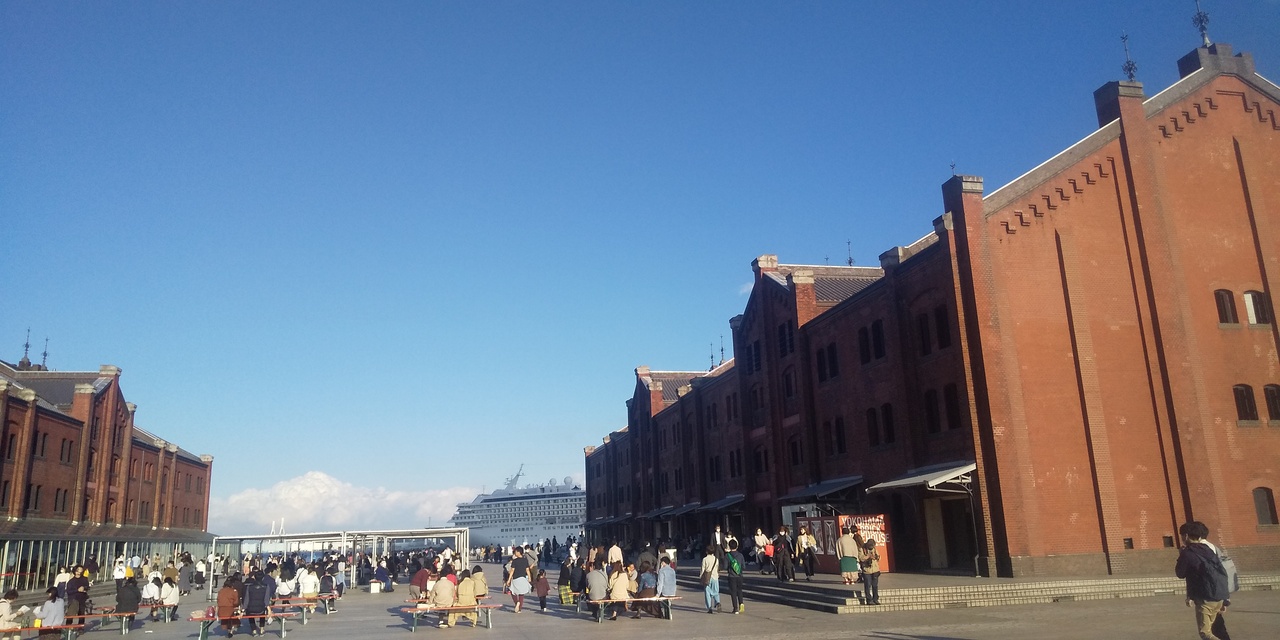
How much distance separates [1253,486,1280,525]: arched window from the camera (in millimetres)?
25500

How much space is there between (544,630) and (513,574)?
633cm

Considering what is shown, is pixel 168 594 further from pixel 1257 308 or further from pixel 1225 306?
pixel 1257 308

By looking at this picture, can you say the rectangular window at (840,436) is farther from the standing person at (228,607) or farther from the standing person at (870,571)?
the standing person at (228,607)

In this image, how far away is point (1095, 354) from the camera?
84.8ft

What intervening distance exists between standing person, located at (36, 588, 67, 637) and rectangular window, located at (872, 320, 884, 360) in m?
24.1

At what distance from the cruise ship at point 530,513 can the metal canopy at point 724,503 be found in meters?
81.1

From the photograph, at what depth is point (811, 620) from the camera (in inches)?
739

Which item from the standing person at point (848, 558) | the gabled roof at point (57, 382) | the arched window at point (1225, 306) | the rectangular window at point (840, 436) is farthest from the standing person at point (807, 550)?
the gabled roof at point (57, 382)

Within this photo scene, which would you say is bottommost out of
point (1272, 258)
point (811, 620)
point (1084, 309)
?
point (811, 620)

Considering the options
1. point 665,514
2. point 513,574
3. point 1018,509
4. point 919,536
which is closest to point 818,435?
point 919,536

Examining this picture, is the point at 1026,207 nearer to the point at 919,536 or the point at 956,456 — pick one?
the point at 956,456

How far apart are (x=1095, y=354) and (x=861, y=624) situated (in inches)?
526

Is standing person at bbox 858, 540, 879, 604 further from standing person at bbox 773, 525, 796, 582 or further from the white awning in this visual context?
standing person at bbox 773, 525, 796, 582

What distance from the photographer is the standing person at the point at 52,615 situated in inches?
673
